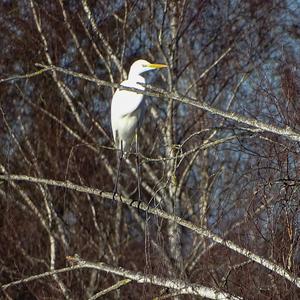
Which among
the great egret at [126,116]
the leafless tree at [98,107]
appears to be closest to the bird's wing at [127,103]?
the great egret at [126,116]

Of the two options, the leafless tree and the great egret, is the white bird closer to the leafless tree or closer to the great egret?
the great egret

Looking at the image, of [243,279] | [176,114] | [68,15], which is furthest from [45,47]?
[243,279]

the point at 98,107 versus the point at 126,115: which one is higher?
the point at 126,115

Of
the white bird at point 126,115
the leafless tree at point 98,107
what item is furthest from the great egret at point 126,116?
the leafless tree at point 98,107

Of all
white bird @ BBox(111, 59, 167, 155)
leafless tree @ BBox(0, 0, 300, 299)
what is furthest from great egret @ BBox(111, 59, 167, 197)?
leafless tree @ BBox(0, 0, 300, 299)

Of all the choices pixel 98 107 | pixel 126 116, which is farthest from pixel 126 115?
pixel 98 107

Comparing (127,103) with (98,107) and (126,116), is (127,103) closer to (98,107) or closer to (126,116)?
(126,116)

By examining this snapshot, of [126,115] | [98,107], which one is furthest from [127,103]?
[98,107]

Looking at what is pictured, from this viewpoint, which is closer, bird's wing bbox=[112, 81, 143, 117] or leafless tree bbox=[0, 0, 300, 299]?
bird's wing bbox=[112, 81, 143, 117]

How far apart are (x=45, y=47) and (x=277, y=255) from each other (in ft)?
23.6

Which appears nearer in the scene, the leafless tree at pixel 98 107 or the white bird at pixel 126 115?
the white bird at pixel 126 115

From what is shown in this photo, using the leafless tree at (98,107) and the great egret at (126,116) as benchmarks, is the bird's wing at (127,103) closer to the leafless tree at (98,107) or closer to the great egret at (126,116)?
the great egret at (126,116)

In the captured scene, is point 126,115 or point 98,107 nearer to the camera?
point 126,115

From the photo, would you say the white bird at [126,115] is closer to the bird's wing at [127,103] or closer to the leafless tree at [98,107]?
the bird's wing at [127,103]
